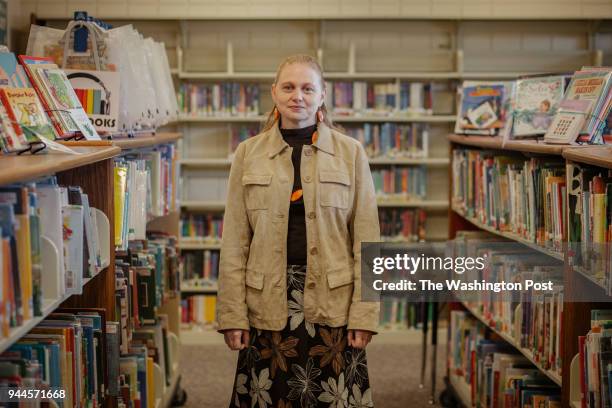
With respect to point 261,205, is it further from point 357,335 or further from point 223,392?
point 223,392

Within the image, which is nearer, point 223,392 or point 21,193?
point 21,193

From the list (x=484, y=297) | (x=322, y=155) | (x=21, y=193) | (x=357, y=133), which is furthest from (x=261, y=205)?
(x=357, y=133)

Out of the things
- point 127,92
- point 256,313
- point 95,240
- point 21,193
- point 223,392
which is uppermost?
point 127,92

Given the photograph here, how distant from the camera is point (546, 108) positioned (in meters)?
3.51

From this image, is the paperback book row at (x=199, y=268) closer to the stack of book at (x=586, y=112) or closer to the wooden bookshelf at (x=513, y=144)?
the wooden bookshelf at (x=513, y=144)

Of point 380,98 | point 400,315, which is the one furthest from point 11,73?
point 400,315

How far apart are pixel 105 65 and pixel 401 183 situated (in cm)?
323

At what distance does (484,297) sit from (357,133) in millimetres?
2384

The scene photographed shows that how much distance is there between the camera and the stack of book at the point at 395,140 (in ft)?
20.0

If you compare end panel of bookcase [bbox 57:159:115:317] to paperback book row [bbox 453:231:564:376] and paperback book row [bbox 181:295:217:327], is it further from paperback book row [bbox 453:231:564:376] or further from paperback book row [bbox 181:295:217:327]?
paperback book row [bbox 181:295:217:327]

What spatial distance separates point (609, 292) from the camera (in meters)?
2.44

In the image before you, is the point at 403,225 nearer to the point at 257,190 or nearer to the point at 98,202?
the point at 257,190

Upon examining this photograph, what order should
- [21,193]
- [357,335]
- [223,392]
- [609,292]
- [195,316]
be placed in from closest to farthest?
[21,193] < [609,292] < [357,335] < [223,392] < [195,316]

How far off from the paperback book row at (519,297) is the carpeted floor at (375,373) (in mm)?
733
